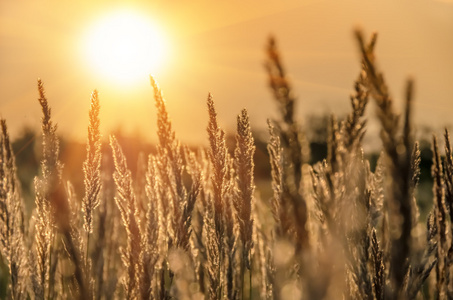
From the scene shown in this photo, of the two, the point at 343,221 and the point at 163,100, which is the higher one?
the point at 163,100

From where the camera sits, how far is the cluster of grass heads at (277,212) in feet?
4.33

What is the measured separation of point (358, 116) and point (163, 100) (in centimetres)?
83

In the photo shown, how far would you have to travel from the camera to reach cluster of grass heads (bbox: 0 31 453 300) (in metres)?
1.32

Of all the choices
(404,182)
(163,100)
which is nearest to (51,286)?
(163,100)

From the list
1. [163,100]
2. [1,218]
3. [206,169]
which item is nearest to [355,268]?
[163,100]

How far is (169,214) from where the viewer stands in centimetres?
216

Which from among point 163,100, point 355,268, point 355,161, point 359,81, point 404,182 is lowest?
point 355,268

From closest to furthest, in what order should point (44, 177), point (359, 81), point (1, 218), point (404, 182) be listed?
point (404, 182) → point (359, 81) → point (44, 177) → point (1, 218)

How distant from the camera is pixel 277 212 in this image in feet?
7.03

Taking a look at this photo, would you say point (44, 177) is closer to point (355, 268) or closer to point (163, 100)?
point (163, 100)

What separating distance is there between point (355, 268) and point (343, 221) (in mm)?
376

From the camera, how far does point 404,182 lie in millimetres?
1275

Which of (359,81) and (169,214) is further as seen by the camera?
(169,214)

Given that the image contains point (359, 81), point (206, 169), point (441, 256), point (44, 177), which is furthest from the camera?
point (206, 169)
